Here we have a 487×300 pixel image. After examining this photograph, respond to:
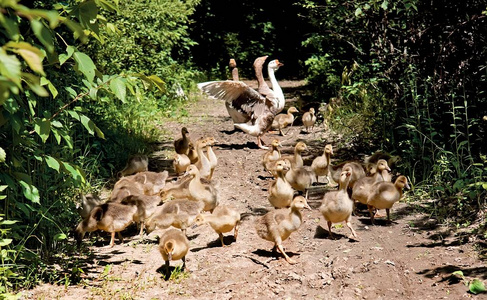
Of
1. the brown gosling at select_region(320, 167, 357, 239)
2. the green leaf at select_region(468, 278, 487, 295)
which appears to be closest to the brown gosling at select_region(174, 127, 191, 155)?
the brown gosling at select_region(320, 167, 357, 239)

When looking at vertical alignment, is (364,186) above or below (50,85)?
below

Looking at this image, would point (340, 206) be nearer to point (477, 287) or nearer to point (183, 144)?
point (477, 287)

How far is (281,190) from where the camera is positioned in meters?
8.65

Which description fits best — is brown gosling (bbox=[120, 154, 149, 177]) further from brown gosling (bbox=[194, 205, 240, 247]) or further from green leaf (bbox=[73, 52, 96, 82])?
green leaf (bbox=[73, 52, 96, 82])

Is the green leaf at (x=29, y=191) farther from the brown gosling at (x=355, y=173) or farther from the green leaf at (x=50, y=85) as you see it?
the brown gosling at (x=355, y=173)

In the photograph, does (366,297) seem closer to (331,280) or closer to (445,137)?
(331,280)

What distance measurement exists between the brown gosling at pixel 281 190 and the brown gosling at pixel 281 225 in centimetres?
116

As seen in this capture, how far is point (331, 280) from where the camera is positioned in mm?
6789

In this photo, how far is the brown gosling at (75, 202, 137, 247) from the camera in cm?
766

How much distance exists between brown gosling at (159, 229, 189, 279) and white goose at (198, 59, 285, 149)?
676cm

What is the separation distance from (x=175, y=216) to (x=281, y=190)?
164 cm

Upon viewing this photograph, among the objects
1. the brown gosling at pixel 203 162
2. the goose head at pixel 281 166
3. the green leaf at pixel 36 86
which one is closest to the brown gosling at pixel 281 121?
the brown gosling at pixel 203 162

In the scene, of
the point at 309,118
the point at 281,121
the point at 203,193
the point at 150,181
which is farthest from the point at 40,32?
the point at 281,121

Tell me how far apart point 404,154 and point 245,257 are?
13.0 ft
